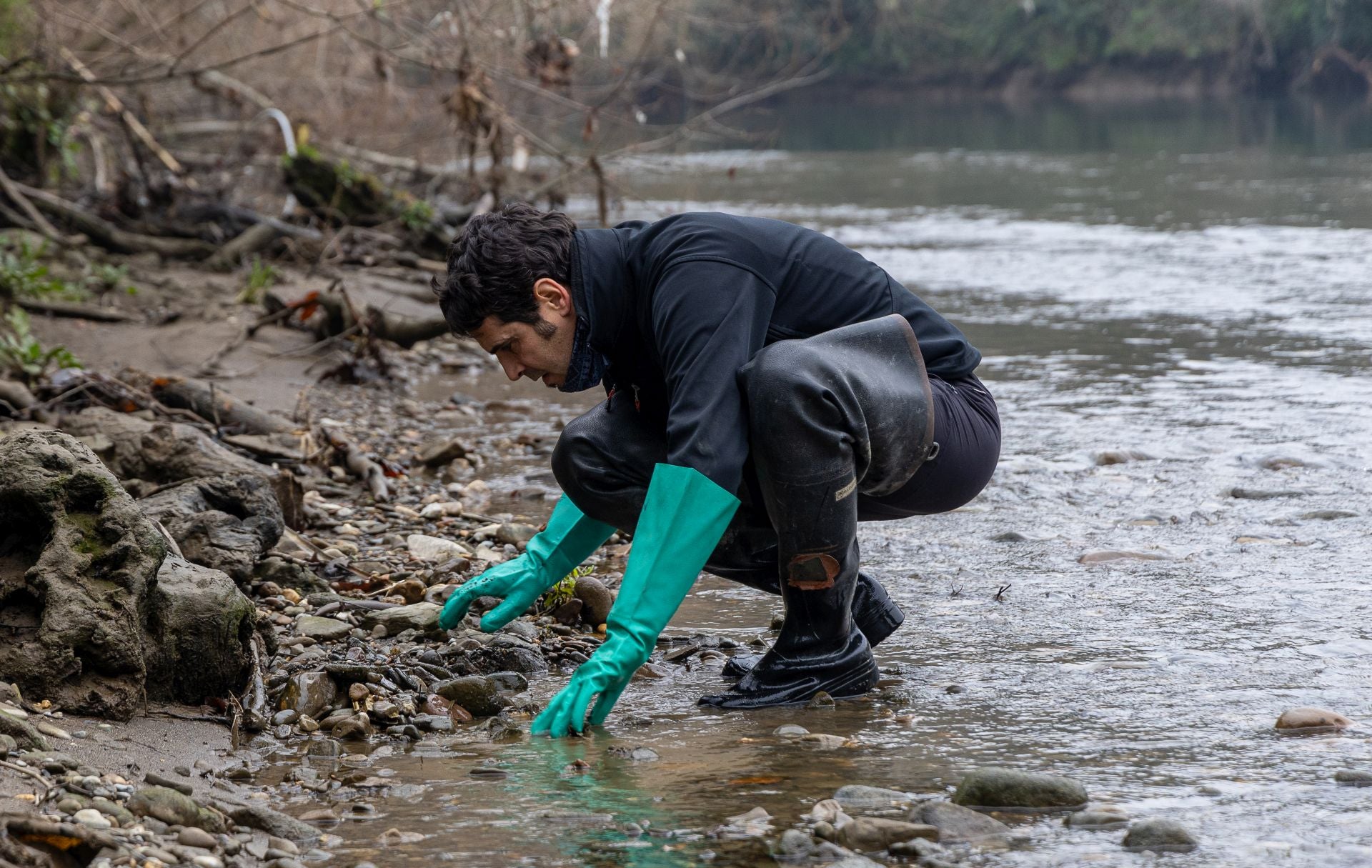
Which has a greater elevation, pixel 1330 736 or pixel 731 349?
pixel 731 349

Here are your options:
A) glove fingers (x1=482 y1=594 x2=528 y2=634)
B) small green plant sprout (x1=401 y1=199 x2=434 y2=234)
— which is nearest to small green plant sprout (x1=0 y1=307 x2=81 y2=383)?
glove fingers (x1=482 y1=594 x2=528 y2=634)

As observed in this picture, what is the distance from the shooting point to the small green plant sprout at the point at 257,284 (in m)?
7.93

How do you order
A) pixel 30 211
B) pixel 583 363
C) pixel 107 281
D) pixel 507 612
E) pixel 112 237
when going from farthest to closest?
1. pixel 112 237
2. pixel 30 211
3. pixel 107 281
4. pixel 507 612
5. pixel 583 363

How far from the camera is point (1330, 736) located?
101 inches

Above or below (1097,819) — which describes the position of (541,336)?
above

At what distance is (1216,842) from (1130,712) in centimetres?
62

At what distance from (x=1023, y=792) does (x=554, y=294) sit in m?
1.30

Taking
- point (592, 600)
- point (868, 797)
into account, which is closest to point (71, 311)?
point (592, 600)

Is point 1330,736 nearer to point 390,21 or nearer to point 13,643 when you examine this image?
point 13,643

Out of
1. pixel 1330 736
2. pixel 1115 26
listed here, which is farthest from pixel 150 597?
pixel 1115 26

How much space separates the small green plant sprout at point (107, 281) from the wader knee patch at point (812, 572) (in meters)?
5.86

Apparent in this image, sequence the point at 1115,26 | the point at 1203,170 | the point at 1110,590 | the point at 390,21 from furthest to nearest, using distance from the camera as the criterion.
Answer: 1. the point at 1115,26
2. the point at 1203,170
3. the point at 390,21
4. the point at 1110,590

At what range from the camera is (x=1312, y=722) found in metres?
2.62

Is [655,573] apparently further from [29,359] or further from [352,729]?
[29,359]
